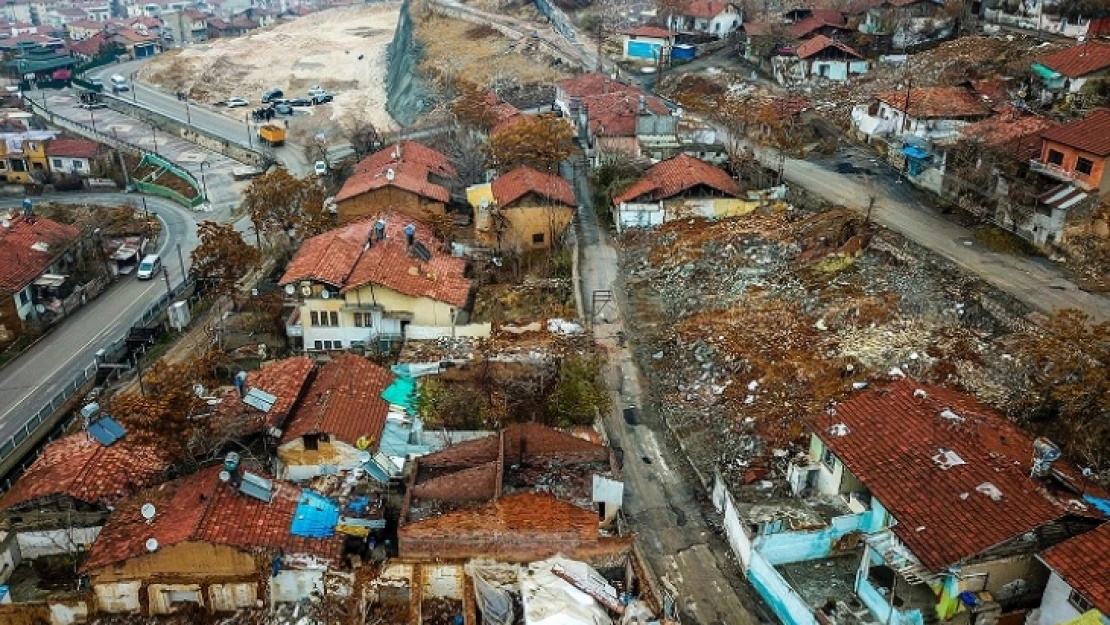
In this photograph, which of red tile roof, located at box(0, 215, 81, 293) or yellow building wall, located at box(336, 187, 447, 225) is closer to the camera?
red tile roof, located at box(0, 215, 81, 293)

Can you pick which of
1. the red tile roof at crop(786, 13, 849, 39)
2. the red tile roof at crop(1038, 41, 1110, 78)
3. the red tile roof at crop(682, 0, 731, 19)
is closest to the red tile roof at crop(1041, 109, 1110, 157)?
the red tile roof at crop(1038, 41, 1110, 78)

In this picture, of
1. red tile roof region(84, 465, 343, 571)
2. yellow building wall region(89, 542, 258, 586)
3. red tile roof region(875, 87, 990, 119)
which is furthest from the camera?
red tile roof region(875, 87, 990, 119)

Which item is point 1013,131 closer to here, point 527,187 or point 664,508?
point 527,187

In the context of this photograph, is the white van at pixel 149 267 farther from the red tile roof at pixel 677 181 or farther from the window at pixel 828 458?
the window at pixel 828 458

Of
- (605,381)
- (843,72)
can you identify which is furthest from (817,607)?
(843,72)

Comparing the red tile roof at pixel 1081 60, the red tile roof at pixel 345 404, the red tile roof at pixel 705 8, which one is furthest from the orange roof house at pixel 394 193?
the red tile roof at pixel 705 8

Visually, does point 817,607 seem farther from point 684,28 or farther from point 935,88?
point 684,28

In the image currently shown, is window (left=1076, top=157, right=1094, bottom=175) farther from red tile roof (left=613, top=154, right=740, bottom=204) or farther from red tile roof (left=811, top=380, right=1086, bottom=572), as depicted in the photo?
red tile roof (left=811, top=380, right=1086, bottom=572)
